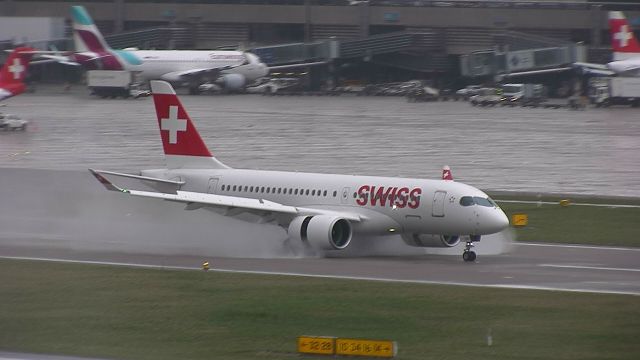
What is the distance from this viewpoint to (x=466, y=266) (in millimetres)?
41781

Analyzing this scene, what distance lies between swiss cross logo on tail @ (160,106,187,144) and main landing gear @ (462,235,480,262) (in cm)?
1413

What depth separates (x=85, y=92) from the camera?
118 m

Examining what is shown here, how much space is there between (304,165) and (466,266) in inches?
1255

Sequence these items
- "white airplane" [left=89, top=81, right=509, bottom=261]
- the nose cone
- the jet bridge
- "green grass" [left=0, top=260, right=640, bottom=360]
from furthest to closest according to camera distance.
→ 1. the jet bridge
2. "white airplane" [left=89, top=81, right=509, bottom=261]
3. the nose cone
4. "green grass" [left=0, top=260, right=640, bottom=360]

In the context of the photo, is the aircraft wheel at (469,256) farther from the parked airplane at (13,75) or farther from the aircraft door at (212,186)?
the parked airplane at (13,75)

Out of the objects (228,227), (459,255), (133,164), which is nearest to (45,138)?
(133,164)

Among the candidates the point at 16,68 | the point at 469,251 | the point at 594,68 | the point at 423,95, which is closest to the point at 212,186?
the point at 469,251

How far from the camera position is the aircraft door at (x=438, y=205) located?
143ft

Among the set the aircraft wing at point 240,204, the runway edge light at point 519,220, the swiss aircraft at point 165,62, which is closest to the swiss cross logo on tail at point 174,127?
the aircraft wing at point 240,204

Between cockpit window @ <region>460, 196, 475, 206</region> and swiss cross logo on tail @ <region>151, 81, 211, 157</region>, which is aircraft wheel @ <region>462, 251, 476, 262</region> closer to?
cockpit window @ <region>460, 196, 475, 206</region>

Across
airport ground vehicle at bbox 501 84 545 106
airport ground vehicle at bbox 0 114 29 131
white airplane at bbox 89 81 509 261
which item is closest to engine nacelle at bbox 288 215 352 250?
white airplane at bbox 89 81 509 261

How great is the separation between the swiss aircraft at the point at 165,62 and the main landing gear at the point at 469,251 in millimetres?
78110

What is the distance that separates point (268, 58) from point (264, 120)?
3508 cm

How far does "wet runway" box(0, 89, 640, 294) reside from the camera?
42656 millimetres
